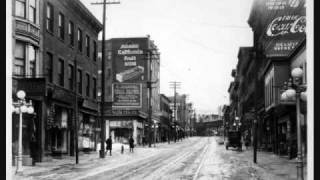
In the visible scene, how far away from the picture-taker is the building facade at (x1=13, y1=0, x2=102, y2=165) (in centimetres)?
2945

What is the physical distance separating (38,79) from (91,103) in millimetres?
16227

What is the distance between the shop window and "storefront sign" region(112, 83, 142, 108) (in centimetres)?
700

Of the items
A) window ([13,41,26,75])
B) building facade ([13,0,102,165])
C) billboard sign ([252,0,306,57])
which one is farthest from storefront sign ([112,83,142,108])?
billboard sign ([252,0,306,57])

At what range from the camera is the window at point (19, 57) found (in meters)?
28.7

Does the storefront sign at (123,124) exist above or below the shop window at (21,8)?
below

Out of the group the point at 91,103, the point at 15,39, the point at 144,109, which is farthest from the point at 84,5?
the point at 144,109

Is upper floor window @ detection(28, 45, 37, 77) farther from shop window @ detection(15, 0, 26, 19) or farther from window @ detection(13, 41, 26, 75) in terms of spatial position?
shop window @ detection(15, 0, 26, 19)

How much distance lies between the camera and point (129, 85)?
33.4 m

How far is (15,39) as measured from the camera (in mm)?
28734

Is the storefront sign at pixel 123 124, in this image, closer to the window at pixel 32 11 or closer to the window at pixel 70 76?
the window at pixel 70 76

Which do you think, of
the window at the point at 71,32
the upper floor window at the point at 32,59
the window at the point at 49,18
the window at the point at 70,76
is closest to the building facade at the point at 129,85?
the window at the point at 71,32

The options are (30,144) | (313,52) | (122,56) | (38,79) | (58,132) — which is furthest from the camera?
(58,132)

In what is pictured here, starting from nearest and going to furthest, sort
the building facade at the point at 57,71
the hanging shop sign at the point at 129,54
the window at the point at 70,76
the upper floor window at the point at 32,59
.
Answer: the building facade at the point at 57,71
the upper floor window at the point at 32,59
the hanging shop sign at the point at 129,54
the window at the point at 70,76

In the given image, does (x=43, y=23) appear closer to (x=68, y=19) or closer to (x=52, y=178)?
(x=68, y=19)
